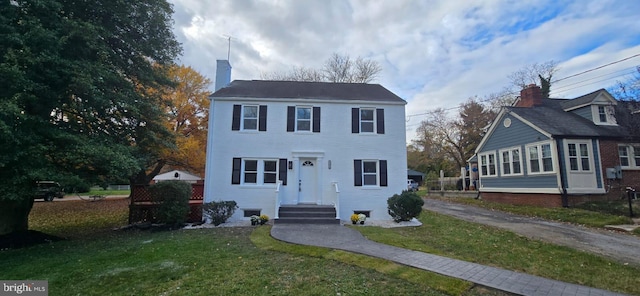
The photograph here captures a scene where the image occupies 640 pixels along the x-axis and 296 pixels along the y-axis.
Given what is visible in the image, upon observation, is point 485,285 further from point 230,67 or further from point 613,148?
point 613,148

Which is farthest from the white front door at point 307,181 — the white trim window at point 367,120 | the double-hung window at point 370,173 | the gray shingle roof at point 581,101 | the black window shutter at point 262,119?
the gray shingle roof at point 581,101

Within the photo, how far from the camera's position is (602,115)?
643 inches

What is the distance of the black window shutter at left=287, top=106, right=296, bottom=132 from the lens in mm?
12820

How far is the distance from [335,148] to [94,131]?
349 inches

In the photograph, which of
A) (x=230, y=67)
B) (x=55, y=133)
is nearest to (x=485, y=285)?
(x=55, y=133)

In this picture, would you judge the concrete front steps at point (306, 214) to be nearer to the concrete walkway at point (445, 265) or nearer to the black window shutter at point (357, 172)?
the black window shutter at point (357, 172)

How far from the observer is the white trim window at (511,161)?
17156 millimetres

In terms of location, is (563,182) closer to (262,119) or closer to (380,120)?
(380,120)

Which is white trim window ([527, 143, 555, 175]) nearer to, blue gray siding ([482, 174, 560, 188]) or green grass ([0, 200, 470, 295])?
blue gray siding ([482, 174, 560, 188])

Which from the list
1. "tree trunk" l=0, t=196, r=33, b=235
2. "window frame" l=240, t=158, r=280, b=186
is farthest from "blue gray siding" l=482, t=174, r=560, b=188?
"tree trunk" l=0, t=196, r=33, b=235

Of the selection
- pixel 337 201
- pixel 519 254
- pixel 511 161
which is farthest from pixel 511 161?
pixel 519 254

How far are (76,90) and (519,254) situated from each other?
1252cm

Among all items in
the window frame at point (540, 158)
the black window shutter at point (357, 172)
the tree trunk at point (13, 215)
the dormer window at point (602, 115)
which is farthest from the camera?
the dormer window at point (602, 115)

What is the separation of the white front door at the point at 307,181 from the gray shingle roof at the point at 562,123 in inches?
502
